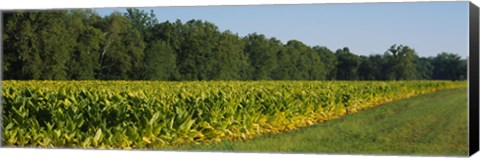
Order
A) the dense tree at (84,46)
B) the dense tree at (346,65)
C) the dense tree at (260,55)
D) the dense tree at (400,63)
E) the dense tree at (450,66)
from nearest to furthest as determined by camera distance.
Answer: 1. the dense tree at (450,66)
2. the dense tree at (400,63)
3. the dense tree at (346,65)
4. the dense tree at (260,55)
5. the dense tree at (84,46)

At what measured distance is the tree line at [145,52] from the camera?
37.4ft

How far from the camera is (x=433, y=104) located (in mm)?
10945

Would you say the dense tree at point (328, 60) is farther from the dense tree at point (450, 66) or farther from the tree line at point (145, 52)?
the dense tree at point (450, 66)

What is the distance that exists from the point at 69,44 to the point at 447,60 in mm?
4667

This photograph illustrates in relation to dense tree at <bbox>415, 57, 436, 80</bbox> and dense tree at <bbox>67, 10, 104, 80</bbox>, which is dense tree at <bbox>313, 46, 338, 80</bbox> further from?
dense tree at <bbox>67, 10, 104, 80</bbox>

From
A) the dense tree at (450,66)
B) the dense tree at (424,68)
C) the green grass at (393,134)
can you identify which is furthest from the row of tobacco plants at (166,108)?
the dense tree at (450,66)

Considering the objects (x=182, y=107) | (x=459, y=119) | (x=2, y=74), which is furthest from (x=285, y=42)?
(x=2, y=74)

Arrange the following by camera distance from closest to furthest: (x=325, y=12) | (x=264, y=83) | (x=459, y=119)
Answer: (x=459, y=119)
(x=325, y=12)
(x=264, y=83)

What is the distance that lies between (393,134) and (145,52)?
3261 mm

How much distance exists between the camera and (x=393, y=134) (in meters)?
10.7

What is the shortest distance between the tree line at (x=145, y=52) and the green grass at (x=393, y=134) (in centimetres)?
51

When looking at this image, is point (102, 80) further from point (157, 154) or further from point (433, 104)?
point (433, 104)

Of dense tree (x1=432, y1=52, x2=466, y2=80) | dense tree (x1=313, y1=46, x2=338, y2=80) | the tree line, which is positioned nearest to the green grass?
dense tree (x1=432, y1=52, x2=466, y2=80)

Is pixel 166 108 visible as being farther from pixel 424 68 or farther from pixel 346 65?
pixel 424 68
